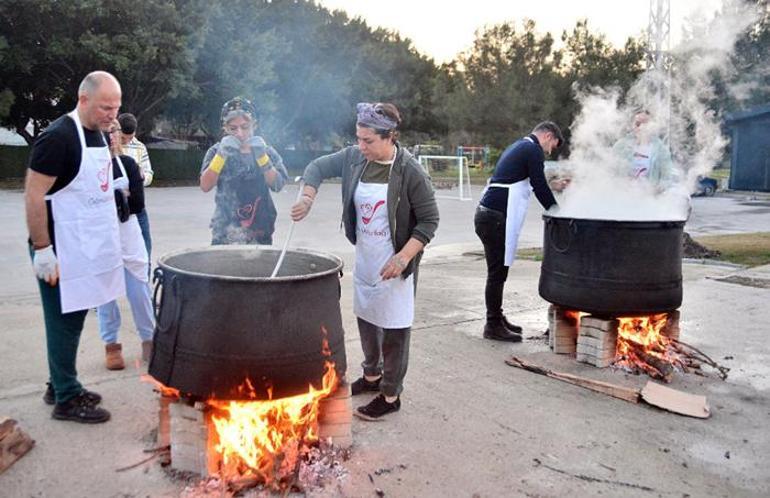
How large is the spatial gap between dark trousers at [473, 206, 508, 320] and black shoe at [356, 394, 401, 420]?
6.42 feet

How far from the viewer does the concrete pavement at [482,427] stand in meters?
3.24

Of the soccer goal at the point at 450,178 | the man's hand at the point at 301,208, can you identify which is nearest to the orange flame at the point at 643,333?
the man's hand at the point at 301,208

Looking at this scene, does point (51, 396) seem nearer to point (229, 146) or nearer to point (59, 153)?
point (59, 153)

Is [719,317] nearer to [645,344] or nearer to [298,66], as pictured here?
[645,344]

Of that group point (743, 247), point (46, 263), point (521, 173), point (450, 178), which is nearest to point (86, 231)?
point (46, 263)

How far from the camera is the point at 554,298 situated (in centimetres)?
523

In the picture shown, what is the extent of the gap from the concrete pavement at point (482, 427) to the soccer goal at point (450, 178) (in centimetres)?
728

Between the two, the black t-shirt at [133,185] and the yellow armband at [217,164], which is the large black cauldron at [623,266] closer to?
the yellow armband at [217,164]

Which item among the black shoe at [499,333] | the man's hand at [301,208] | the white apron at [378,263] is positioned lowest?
the black shoe at [499,333]

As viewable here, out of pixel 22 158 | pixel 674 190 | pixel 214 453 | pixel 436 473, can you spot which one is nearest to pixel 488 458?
pixel 436 473

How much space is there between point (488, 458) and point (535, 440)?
1.28 ft

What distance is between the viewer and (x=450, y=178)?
3541 cm

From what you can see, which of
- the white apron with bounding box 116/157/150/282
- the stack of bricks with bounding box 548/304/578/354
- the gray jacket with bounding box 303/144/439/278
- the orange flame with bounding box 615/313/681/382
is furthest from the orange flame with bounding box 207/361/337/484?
the orange flame with bounding box 615/313/681/382

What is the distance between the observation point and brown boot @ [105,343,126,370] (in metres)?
4.61
